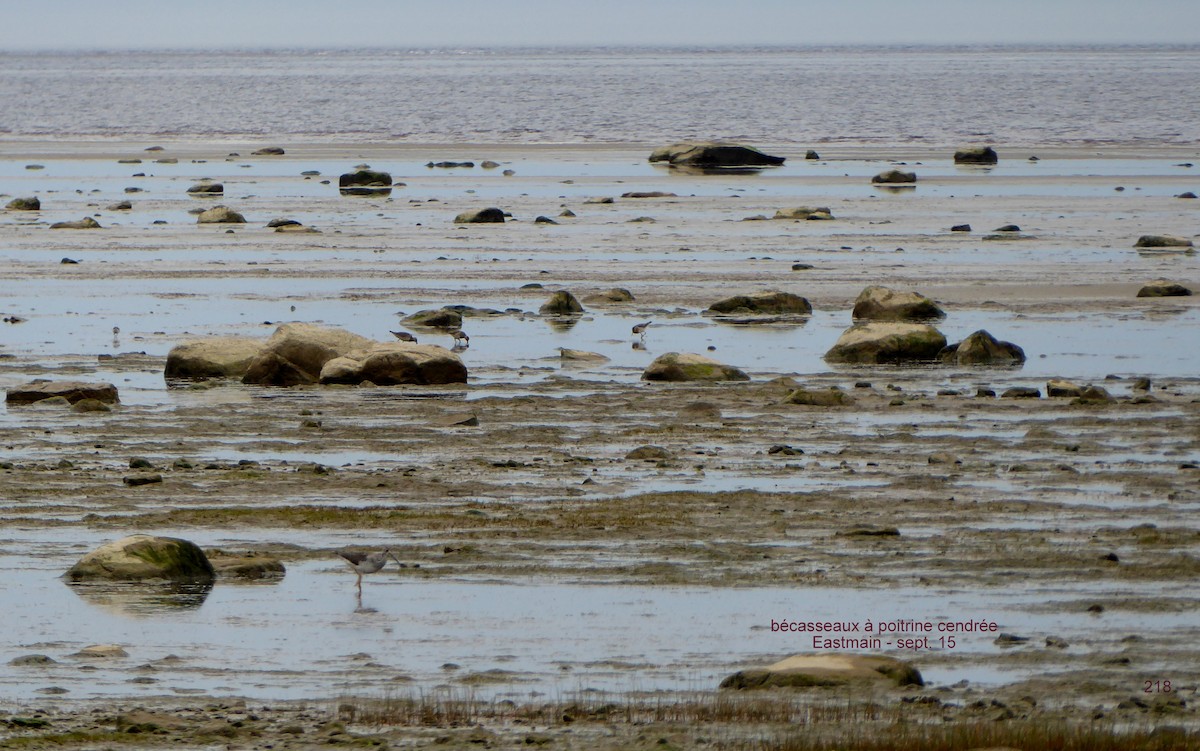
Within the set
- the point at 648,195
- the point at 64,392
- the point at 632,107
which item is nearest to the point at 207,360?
the point at 64,392

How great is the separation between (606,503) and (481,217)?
25804 mm

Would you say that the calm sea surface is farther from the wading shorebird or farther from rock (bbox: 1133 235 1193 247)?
the wading shorebird

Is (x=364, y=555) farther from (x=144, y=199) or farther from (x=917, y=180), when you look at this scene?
(x=917, y=180)

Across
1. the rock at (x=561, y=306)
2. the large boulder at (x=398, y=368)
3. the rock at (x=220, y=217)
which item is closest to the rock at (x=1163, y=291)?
the rock at (x=561, y=306)

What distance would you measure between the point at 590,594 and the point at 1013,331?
13.1m

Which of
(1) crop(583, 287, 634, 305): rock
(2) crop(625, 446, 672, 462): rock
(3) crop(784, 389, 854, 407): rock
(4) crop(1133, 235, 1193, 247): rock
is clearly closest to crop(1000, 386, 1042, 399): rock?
(3) crop(784, 389, 854, 407): rock

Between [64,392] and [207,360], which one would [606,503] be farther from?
[207,360]

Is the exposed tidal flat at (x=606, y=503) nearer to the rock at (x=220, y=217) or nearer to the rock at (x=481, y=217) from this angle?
the rock at (x=481, y=217)

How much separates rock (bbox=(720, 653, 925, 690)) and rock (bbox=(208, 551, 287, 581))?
3.39m

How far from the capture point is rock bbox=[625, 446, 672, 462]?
15445 mm

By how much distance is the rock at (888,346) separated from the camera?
68.8ft

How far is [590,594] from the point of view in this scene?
11.4 metres

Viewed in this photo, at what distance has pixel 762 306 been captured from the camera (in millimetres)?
25188

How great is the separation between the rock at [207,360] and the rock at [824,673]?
11.2 meters
